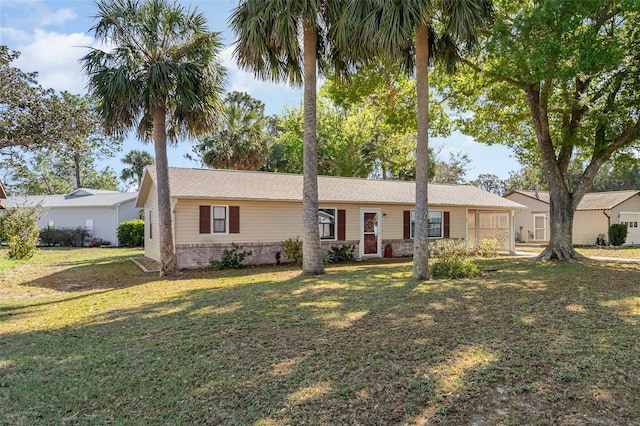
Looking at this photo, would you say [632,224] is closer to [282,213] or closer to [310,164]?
[282,213]

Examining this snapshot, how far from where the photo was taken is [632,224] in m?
27.9

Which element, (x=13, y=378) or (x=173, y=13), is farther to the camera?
(x=173, y=13)

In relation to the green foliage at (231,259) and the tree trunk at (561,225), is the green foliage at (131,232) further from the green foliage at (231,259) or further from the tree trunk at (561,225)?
the tree trunk at (561,225)

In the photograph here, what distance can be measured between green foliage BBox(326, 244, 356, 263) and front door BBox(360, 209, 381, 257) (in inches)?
35.9

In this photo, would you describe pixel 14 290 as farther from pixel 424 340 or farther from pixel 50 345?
pixel 424 340

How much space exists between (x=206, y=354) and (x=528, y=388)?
11.5 feet

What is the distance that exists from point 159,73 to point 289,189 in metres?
7.06

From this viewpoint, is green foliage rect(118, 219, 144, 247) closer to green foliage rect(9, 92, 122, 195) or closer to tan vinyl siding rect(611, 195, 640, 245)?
green foliage rect(9, 92, 122, 195)

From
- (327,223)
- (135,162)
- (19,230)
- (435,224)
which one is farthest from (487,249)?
(135,162)

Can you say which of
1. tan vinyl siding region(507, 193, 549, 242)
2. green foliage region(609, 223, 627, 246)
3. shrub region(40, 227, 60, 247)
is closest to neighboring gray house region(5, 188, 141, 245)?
shrub region(40, 227, 60, 247)

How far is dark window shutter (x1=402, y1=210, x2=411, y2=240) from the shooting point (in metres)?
18.9

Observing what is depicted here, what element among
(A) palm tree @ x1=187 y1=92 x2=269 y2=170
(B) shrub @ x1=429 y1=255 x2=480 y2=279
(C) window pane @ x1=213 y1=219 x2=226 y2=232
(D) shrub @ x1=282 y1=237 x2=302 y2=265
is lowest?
(B) shrub @ x1=429 y1=255 x2=480 y2=279

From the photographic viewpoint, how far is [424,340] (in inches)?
209

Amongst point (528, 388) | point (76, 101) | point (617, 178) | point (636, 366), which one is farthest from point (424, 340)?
point (617, 178)
